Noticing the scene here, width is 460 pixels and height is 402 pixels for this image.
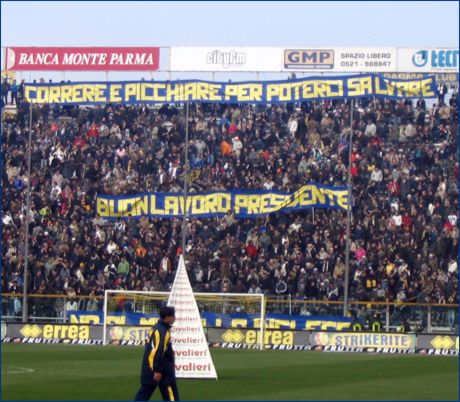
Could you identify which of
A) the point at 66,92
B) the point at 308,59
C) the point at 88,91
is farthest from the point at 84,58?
the point at 66,92

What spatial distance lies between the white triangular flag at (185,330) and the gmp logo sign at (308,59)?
43051 mm

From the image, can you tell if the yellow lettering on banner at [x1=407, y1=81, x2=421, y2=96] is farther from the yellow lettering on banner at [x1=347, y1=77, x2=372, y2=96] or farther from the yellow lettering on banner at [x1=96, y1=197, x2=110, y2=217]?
the yellow lettering on banner at [x1=96, y1=197, x2=110, y2=217]

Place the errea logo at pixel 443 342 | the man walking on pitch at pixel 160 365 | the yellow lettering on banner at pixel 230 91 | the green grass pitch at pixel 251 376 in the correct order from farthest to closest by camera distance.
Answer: the yellow lettering on banner at pixel 230 91 < the errea logo at pixel 443 342 < the green grass pitch at pixel 251 376 < the man walking on pitch at pixel 160 365

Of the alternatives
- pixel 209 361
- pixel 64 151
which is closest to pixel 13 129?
pixel 64 151

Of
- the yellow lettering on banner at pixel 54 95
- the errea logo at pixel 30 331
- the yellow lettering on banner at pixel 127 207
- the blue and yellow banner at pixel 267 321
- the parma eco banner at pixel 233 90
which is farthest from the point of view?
the yellow lettering on banner at pixel 54 95

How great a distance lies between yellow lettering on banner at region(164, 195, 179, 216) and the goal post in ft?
12.1

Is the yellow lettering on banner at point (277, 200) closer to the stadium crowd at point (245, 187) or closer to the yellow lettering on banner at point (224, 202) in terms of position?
the stadium crowd at point (245, 187)

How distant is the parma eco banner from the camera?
4153 centimetres

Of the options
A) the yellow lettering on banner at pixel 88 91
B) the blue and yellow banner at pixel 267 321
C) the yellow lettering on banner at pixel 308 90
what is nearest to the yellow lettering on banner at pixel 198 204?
the blue and yellow banner at pixel 267 321

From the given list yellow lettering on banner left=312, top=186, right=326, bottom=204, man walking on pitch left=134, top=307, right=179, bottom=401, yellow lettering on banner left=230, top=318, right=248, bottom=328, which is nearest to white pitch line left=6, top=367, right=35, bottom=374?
man walking on pitch left=134, top=307, right=179, bottom=401

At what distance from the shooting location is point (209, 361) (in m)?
24.3

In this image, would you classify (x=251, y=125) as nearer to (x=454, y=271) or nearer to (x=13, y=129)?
(x=13, y=129)

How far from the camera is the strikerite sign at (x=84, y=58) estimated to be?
220 feet

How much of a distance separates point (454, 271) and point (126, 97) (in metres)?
12.8
